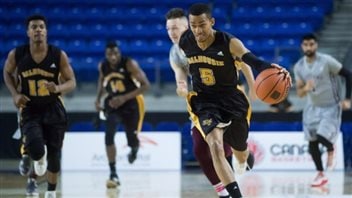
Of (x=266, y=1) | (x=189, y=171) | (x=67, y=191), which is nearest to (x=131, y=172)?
(x=189, y=171)

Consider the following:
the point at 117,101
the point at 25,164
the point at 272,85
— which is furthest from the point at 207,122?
the point at 117,101

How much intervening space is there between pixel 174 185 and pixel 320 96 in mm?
2417

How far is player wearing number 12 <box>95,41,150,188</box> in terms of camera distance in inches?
396

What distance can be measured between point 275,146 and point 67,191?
5.12m

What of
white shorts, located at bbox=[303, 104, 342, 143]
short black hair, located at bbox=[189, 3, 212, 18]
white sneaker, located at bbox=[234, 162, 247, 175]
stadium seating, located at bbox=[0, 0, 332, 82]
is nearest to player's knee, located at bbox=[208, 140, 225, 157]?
short black hair, located at bbox=[189, 3, 212, 18]

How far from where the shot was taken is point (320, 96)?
10.1 m

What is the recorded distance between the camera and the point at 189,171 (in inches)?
520

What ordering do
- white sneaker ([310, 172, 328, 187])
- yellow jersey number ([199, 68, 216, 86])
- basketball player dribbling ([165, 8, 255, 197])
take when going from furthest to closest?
white sneaker ([310, 172, 328, 187]) < basketball player dribbling ([165, 8, 255, 197]) < yellow jersey number ([199, 68, 216, 86])

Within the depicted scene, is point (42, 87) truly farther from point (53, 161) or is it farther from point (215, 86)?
point (215, 86)

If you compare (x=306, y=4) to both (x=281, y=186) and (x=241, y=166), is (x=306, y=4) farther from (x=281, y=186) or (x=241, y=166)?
(x=241, y=166)

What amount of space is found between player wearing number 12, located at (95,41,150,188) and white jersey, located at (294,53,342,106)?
234cm

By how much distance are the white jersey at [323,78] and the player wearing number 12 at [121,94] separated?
234cm

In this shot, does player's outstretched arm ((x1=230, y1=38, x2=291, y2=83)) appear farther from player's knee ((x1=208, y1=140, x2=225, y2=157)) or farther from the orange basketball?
player's knee ((x1=208, y1=140, x2=225, y2=157))

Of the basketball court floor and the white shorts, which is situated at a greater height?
the white shorts
